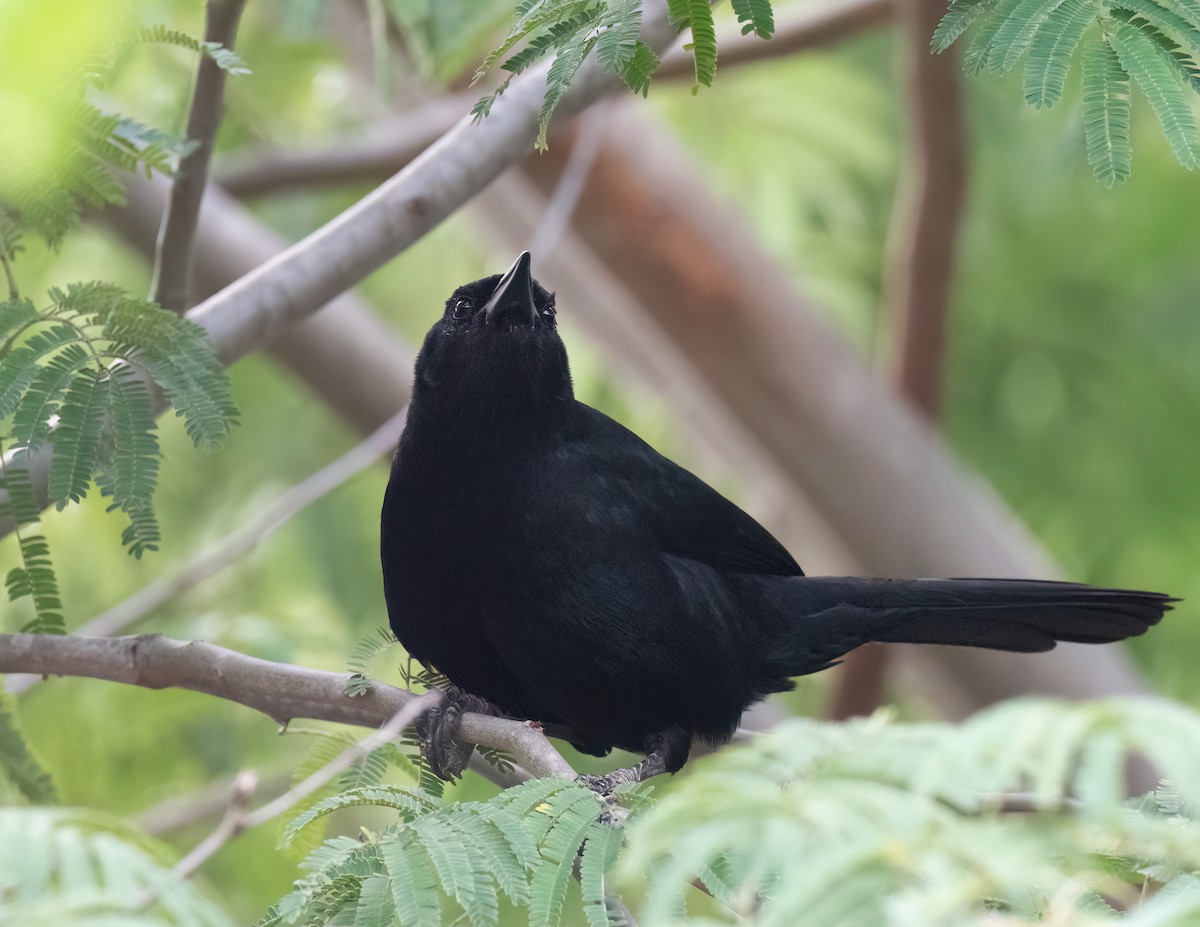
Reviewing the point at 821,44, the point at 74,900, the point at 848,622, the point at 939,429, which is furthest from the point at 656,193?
the point at 74,900

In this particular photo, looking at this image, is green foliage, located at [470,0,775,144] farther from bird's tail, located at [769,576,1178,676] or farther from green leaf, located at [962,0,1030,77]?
bird's tail, located at [769,576,1178,676]

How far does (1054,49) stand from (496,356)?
1608mm

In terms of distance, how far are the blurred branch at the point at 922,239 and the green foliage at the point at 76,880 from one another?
4.92 metres

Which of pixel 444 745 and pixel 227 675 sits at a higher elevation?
pixel 227 675

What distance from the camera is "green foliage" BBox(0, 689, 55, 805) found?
312 cm

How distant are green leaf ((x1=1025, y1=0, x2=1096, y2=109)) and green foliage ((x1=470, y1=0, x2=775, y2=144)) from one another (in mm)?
478

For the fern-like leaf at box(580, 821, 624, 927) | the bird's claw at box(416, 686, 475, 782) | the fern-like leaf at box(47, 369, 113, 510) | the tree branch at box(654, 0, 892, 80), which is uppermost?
the tree branch at box(654, 0, 892, 80)

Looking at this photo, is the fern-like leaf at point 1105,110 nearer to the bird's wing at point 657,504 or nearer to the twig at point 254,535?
the bird's wing at point 657,504

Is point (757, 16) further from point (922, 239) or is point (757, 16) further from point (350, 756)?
point (922, 239)

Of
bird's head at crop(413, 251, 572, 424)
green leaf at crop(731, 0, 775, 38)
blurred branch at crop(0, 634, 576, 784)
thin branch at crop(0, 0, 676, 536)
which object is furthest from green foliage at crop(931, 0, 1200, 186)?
blurred branch at crop(0, 634, 576, 784)

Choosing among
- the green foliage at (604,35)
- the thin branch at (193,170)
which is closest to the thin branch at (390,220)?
the thin branch at (193,170)

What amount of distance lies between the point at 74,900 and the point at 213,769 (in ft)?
18.8

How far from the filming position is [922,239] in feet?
20.2

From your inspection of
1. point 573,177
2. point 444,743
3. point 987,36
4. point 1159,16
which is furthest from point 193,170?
point 573,177
